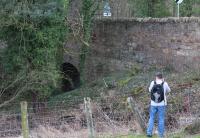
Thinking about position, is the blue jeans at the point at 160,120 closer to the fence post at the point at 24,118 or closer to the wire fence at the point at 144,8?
the fence post at the point at 24,118

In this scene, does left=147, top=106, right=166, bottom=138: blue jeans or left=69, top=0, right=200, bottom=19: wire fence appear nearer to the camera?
left=147, top=106, right=166, bottom=138: blue jeans

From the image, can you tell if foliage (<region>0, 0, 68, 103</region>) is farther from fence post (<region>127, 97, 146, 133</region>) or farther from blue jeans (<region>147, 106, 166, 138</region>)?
blue jeans (<region>147, 106, 166, 138</region>)

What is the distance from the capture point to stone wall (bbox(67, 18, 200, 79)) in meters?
20.5

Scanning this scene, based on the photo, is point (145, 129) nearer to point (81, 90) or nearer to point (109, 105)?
point (109, 105)

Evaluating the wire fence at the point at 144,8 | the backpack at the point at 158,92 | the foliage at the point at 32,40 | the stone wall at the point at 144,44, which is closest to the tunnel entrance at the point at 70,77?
the stone wall at the point at 144,44

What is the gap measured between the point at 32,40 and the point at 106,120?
658cm

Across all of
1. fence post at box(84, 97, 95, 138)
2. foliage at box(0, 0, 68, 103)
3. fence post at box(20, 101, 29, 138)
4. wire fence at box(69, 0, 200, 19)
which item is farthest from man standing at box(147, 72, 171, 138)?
wire fence at box(69, 0, 200, 19)

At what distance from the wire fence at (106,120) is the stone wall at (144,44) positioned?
4800 mm

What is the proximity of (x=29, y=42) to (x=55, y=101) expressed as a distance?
2579 millimetres

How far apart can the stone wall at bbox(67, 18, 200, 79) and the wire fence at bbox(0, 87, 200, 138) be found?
480cm

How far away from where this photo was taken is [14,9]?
727 inches

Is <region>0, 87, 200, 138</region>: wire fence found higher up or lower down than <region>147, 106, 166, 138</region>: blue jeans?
lower down

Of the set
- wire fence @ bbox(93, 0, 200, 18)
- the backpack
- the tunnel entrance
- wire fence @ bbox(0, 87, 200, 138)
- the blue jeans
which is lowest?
the tunnel entrance

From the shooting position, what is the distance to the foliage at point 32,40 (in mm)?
18594
